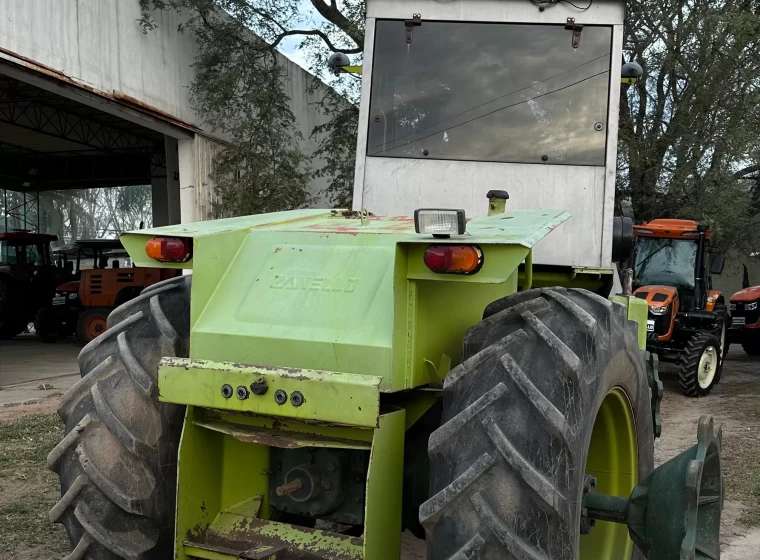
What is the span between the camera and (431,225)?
2.40 metres

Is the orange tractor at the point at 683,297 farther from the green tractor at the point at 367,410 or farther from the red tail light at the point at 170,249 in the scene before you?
the red tail light at the point at 170,249

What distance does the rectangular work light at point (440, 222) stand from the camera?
2355 millimetres

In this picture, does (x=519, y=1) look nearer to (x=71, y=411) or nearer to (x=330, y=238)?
(x=330, y=238)

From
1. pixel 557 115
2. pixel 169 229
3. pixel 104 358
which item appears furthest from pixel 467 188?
pixel 104 358

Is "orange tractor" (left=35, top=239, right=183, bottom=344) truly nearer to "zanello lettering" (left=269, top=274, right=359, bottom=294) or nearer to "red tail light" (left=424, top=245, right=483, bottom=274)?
"zanello lettering" (left=269, top=274, right=359, bottom=294)

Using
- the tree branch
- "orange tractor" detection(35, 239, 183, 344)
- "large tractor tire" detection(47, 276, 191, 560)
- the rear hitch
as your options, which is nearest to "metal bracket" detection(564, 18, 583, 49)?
the rear hitch

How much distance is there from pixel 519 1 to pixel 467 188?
1.08 metres

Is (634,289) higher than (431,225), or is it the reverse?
(431,225)

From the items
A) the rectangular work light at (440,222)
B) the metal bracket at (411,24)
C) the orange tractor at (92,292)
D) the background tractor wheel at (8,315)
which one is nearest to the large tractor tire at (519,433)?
the rectangular work light at (440,222)

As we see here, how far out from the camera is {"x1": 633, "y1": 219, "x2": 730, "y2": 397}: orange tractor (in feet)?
34.7

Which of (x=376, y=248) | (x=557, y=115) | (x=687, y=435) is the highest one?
(x=557, y=115)

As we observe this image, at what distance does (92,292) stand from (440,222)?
607 inches

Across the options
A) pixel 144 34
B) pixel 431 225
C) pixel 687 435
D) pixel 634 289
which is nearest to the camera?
pixel 431 225

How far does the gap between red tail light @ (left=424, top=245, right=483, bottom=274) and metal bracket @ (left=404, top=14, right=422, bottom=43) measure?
7.82ft
